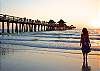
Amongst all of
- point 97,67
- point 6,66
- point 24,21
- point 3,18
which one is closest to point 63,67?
point 97,67

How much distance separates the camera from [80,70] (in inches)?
351

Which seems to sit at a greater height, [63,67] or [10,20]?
[10,20]

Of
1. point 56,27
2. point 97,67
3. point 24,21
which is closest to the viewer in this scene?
point 97,67

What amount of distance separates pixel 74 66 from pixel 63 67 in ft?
1.72

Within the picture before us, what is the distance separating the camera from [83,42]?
1030cm

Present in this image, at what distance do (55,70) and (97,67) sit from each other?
181cm

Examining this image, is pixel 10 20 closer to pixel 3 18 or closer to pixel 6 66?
pixel 3 18

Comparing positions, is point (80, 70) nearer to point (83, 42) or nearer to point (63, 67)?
point (63, 67)

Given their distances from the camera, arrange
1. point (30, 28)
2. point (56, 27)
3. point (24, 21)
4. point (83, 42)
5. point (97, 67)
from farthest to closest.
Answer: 1. point (56, 27)
2. point (30, 28)
3. point (24, 21)
4. point (83, 42)
5. point (97, 67)

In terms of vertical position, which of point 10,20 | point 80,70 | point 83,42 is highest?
point 10,20

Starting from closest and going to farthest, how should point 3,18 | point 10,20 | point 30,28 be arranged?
point 3,18
point 10,20
point 30,28

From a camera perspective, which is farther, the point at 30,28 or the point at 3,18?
the point at 30,28

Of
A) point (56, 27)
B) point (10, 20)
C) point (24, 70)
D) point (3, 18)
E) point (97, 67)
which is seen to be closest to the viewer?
point (24, 70)

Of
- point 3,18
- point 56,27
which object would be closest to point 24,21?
point 3,18
